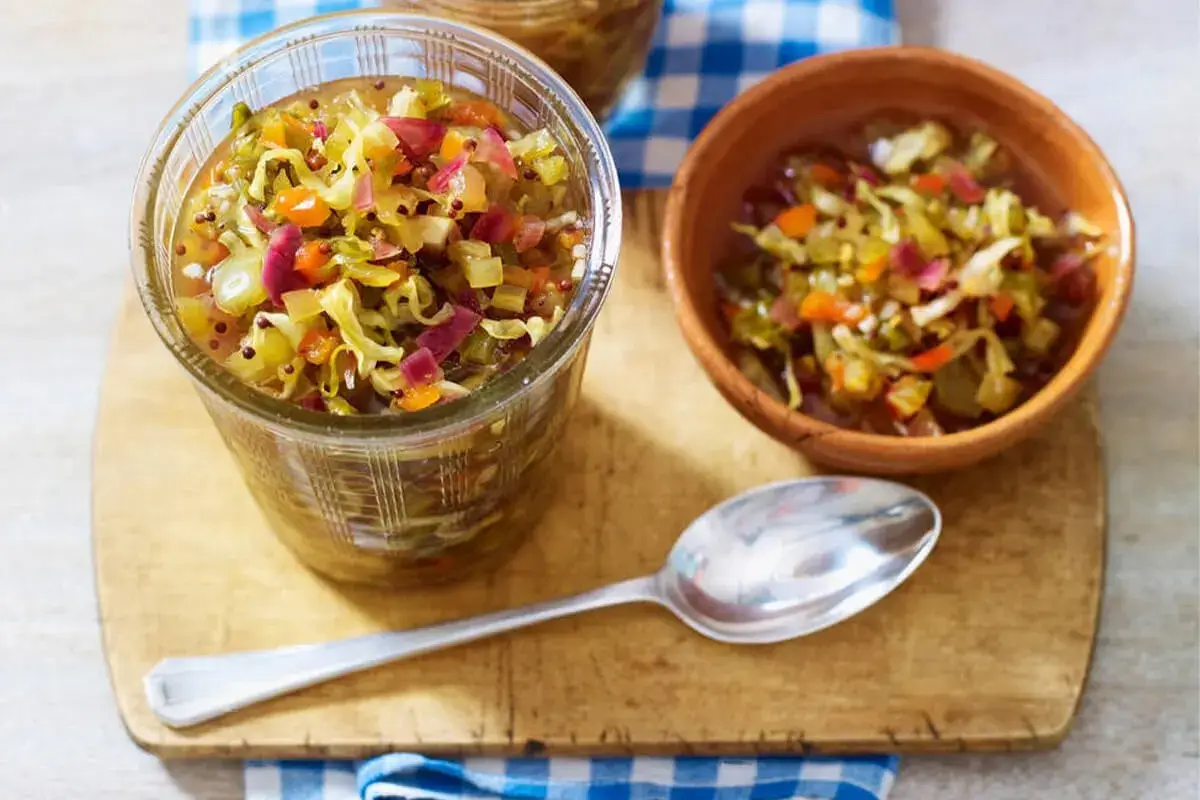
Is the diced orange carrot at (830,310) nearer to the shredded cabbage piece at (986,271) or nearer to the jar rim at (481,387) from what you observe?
the shredded cabbage piece at (986,271)

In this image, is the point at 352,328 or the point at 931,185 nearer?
the point at 352,328

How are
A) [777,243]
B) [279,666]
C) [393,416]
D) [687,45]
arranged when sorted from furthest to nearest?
[687,45]
[777,243]
[279,666]
[393,416]

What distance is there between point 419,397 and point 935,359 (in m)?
0.49

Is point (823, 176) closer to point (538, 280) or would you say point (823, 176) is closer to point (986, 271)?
point (986, 271)

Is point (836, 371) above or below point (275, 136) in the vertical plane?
below

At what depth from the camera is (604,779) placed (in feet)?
3.10

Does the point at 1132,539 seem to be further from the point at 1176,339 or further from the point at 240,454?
the point at 240,454

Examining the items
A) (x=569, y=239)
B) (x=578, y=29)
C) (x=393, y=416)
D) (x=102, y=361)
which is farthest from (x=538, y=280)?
(x=102, y=361)

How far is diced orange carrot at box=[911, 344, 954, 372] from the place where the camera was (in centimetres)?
100

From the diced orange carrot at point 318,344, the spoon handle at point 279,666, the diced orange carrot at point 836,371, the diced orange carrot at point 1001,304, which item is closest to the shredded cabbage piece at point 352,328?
the diced orange carrot at point 318,344

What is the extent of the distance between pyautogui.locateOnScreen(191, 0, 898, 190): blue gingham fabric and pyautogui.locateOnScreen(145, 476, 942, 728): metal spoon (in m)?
0.42

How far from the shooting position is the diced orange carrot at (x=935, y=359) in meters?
1.00

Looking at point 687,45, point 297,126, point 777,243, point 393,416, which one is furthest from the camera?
point 687,45

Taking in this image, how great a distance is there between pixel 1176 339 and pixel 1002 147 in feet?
0.83
